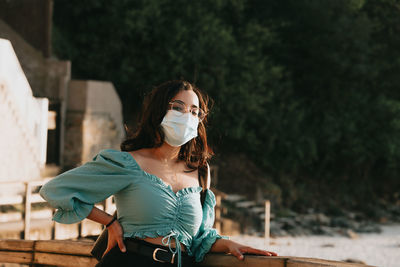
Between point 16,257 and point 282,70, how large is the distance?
1596 centimetres

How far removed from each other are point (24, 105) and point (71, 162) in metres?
4.05

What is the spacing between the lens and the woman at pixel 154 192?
208cm

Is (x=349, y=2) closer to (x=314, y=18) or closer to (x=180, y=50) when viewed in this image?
(x=314, y=18)

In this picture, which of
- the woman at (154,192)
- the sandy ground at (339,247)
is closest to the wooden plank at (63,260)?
the woman at (154,192)

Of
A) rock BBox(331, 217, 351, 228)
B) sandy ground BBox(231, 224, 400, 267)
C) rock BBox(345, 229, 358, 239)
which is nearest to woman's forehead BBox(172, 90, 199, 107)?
sandy ground BBox(231, 224, 400, 267)

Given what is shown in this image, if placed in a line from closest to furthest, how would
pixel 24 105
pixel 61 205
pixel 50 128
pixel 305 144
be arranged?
pixel 61 205
pixel 24 105
pixel 50 128
pixel 305 144

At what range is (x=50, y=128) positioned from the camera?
37.2ft

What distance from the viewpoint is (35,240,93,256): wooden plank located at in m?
2.36

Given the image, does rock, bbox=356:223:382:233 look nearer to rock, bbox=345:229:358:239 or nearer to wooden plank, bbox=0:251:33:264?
rock, bbox=345:229:358:239

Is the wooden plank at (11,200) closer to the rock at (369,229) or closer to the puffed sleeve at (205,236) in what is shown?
the puffed sleeve at (205,236)

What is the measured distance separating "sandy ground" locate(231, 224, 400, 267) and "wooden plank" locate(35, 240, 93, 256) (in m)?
8.58

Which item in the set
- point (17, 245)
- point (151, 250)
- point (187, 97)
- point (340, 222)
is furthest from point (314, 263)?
point (340, 222)

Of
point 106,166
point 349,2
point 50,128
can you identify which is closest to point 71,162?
point 50,128

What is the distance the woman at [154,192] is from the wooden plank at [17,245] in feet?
1.71
